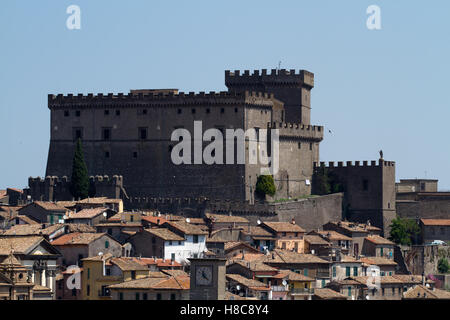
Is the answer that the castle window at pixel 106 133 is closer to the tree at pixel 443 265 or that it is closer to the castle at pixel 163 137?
the castle at pixel 163 137

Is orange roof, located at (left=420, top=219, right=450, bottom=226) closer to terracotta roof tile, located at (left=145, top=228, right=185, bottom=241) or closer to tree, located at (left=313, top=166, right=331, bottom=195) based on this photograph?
tree, located at (left=313, top=166, right=331, bottom=195)

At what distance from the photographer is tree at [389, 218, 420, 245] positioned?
306 feet

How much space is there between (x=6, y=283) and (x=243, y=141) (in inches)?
1146

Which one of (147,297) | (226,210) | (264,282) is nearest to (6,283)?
(147,297)

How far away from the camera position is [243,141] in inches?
3452

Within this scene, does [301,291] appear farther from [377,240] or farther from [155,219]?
[377,240]

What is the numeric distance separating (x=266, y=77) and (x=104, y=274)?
31184 mm

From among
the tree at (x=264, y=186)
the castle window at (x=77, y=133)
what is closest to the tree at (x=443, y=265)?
the tree at (x=264, y=186)

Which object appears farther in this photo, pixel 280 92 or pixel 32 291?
pixel 280 92

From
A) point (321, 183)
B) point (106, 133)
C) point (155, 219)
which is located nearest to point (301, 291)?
point (155, 219)

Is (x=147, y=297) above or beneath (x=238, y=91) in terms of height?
beneath

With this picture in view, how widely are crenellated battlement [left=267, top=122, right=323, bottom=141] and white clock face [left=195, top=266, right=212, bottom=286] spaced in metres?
32.3
